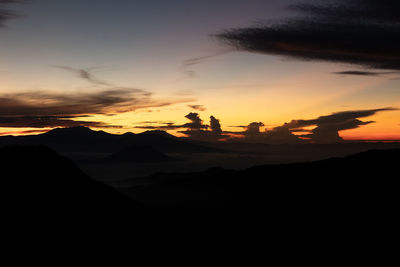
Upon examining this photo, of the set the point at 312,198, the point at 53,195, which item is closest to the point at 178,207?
the point at 53,195

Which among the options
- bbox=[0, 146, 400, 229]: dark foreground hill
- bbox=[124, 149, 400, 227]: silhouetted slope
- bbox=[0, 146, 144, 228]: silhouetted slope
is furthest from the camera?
bbox=[124, 149, 400, 227]: silhouetted slope

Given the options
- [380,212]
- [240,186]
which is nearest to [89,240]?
[380,212]

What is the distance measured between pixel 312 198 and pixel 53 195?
5056cm

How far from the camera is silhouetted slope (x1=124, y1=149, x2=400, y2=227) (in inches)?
1935

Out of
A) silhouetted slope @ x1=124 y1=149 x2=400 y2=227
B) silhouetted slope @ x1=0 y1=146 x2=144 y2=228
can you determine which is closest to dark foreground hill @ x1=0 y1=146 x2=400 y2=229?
silhouetted slope @ x1=0 y1=146 x2=144 y2=228

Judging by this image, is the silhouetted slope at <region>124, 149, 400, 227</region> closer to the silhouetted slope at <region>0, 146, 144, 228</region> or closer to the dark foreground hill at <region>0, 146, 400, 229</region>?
the dark foreground hill at <region>0, 146, 400, 229</region>

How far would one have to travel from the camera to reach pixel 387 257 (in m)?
33.5

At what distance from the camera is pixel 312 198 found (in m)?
63.2

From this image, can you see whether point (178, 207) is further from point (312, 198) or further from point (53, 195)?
point (312, 198)

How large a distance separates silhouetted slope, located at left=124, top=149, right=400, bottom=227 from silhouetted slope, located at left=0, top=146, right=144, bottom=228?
9.02m

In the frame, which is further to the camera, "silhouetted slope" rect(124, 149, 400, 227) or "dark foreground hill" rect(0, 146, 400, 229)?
"silhouetted slope" rect(124, 149, 400, 227)

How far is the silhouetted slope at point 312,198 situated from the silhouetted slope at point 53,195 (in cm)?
902

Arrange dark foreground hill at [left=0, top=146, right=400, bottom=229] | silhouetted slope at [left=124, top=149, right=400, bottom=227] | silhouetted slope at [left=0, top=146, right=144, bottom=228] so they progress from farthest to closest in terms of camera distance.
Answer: silhouetted slope at [left=124, top=149, right=400, bottom=227]
dark foreground hill at [left=0, top=146, right=400, bottom=229]
silhouetted slope at [left=0, top=146, right=144, bottom=228]

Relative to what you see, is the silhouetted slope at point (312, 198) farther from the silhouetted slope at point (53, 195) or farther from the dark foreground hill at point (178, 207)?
the silhouetted slope at point (53, 195)
